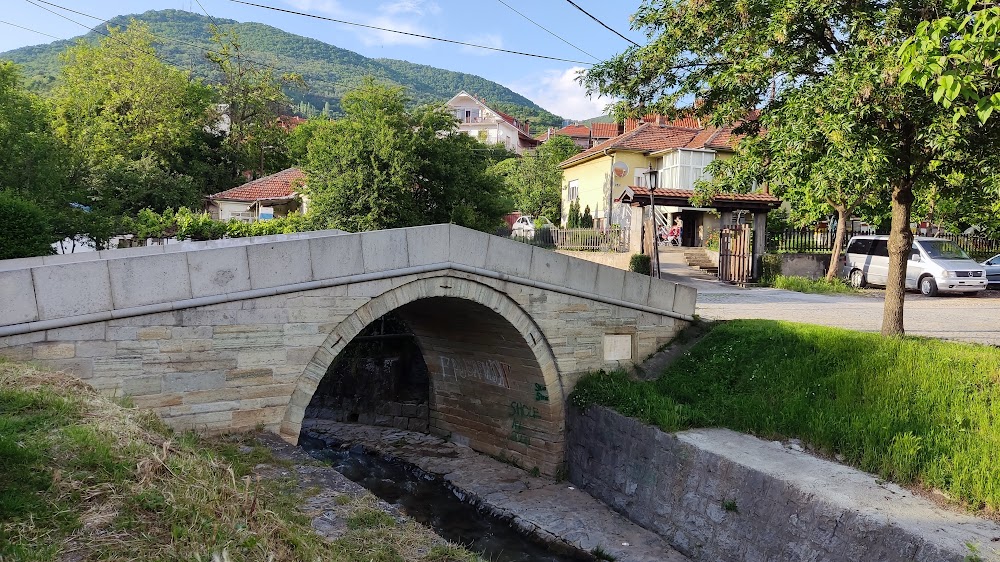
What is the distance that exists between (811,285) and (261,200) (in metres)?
21.4

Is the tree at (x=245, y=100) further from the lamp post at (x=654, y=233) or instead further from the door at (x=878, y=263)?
the door at (x=878, y=263)

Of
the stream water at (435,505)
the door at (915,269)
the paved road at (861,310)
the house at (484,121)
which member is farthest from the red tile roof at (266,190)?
the house at (484,121)

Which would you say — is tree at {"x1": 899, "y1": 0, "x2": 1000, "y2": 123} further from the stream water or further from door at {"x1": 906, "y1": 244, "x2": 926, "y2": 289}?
door at {"x1": 906, "y1": 244, "x2": 926, "y2": 289}

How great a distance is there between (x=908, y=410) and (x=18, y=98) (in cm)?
2018

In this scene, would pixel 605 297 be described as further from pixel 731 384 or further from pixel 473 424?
pixel 473 424

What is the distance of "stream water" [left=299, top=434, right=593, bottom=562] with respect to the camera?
909 cm

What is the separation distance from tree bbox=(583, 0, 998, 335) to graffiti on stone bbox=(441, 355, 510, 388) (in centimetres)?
460

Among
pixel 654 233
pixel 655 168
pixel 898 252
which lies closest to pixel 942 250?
pixel 654 233

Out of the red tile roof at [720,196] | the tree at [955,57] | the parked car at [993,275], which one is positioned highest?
the tree at [955,57]

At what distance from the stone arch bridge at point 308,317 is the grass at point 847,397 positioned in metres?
0.96

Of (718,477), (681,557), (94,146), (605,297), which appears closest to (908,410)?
(718,477)

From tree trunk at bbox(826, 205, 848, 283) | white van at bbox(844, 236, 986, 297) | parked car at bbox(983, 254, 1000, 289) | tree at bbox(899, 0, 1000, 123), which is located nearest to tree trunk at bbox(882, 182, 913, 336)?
tree at bbox(899, 0, 1000, 123)

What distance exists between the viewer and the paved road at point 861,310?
12379mm

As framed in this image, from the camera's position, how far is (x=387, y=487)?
1125 cm
